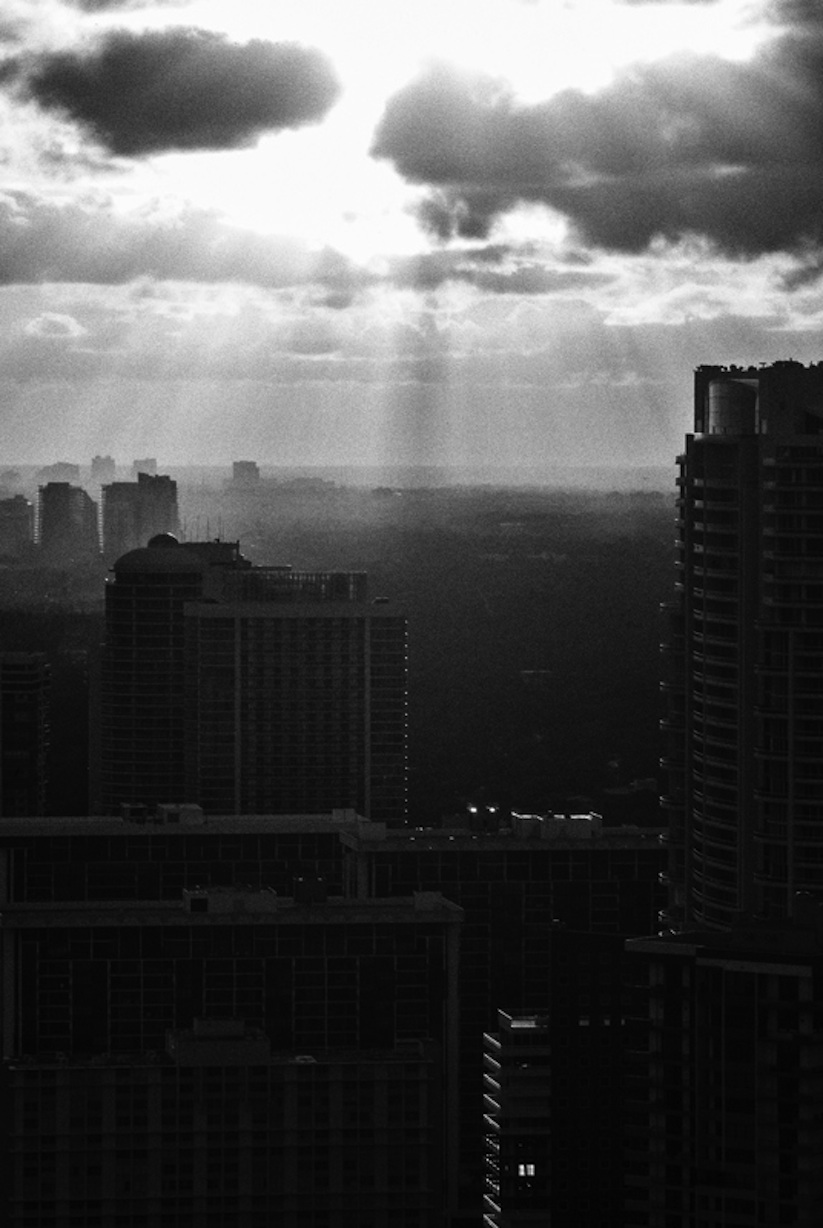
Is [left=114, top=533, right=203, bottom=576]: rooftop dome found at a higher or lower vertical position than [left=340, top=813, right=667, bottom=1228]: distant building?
higher

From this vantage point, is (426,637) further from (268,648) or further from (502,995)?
(502,995)

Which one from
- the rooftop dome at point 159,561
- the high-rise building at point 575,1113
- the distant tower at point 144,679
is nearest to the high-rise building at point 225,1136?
the high-rise building at point 575,1113

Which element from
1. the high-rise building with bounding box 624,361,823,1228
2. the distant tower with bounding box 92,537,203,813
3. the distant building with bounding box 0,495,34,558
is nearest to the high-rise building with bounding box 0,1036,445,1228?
the high-rise building with bounding box 624,361,823,1228

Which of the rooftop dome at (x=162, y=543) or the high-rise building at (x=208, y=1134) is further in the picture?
the rooftop dome at (x=162, y=543)

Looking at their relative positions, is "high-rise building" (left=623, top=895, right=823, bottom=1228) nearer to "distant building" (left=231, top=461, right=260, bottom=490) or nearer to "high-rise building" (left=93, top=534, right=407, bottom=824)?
"high-rise building" (left=93, top=534, right=407, bottom=824)

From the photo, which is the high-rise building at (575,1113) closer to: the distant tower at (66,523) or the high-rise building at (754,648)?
the high-rise building at (754,648)

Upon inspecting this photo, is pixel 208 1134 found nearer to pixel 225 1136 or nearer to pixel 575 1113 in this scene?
pixel 225 1136

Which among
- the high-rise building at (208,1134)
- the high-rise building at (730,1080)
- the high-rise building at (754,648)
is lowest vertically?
the high-rise building at (208,1134)
